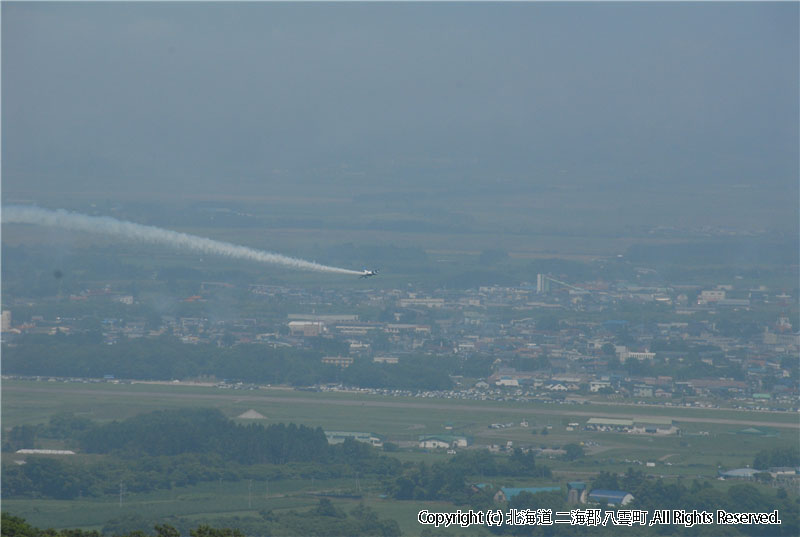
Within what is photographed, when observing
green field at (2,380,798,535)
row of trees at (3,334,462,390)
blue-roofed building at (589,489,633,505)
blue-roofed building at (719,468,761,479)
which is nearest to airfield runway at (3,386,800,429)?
green field at (2,380,798,535)

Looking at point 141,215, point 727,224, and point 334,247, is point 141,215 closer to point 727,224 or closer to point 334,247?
point 334,247

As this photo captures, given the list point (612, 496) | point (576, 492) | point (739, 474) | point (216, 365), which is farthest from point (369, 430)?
point (216, 365)

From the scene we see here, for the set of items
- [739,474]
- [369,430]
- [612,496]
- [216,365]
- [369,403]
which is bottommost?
[612,496]

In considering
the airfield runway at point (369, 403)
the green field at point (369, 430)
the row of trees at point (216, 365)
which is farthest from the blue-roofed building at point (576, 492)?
the row of trees at point (216, 365)

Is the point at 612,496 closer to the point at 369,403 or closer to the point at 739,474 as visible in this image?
the point at 739,474

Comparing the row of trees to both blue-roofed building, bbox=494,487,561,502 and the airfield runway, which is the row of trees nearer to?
the airfield runway

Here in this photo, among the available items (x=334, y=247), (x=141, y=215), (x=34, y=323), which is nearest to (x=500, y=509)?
(x=34, y=323)
